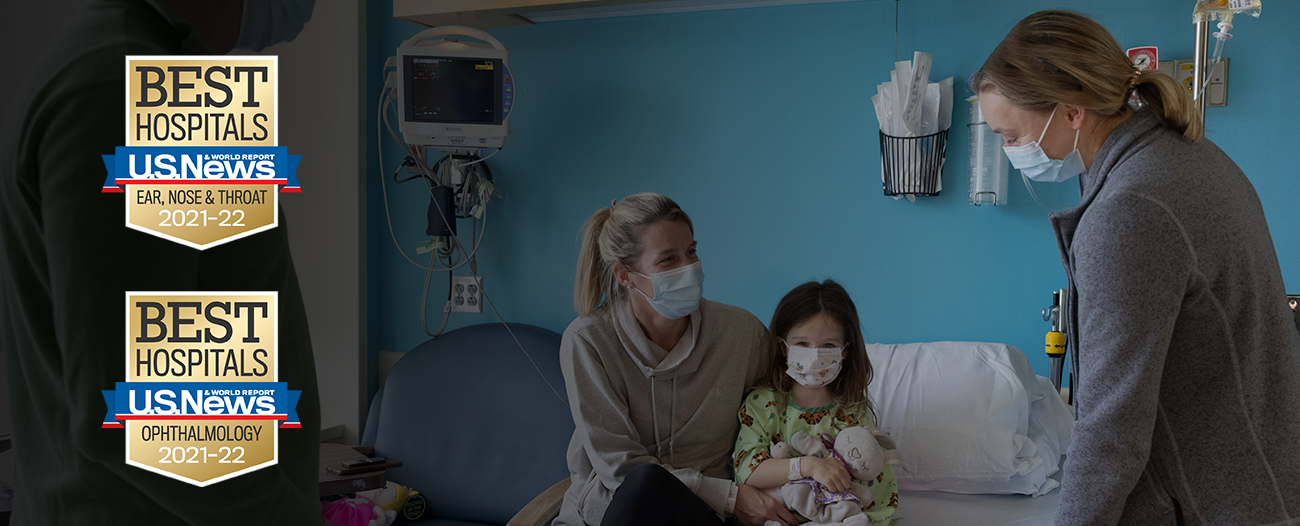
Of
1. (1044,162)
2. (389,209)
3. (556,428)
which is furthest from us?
(389,209)

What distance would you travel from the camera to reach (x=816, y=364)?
173 cm

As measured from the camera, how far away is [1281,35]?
2.01 metres

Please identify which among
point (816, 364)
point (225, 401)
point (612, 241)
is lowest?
point (816, 364)

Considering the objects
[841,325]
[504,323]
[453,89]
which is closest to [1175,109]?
[841,325]

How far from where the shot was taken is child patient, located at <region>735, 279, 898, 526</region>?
167 cm

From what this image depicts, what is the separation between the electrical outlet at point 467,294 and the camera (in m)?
2.79

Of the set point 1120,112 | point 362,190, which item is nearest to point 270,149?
point 1120,112

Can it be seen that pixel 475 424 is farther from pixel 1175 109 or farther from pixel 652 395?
pixel 1175 109

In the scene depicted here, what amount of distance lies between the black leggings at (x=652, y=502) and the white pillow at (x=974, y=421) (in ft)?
2.00

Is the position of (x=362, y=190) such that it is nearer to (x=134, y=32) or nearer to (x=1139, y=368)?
(x=134, y=32)

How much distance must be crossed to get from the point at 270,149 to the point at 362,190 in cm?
213

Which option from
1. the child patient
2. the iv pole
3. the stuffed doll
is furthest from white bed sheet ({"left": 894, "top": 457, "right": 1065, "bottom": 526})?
the iv pole

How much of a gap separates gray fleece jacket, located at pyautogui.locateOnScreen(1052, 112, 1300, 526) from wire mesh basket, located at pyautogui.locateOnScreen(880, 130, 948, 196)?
1.17 metres

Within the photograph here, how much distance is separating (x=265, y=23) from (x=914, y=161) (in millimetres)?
1791
